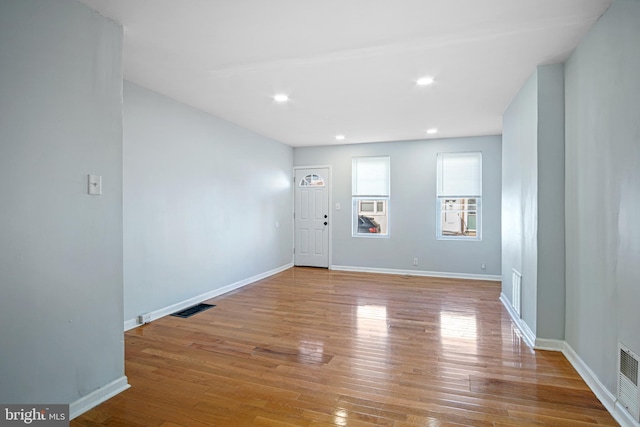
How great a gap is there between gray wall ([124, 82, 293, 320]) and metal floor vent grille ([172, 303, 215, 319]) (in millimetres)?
157

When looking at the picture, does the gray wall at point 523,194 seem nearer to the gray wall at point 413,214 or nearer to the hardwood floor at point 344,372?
the hardwood floor at point 344,372

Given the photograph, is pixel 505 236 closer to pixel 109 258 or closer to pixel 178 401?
pixel 178 401

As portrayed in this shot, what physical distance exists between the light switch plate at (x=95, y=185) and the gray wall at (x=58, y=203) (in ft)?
0.10

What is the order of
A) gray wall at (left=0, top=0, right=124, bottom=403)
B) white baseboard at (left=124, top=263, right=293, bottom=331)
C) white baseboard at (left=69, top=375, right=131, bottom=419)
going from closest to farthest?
gray wall at (left=0, top=0, right=124, bottom=403) → white baseboard at (left=69, top=375, right=131, bottom=419) → white baseboard at (left=124, top=263, right=293, bottom=331)

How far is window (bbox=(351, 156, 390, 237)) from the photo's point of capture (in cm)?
669

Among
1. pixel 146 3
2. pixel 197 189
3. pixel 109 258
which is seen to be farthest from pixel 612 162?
pixel 197 189

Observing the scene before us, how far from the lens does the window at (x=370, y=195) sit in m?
6.69

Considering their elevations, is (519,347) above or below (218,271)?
below

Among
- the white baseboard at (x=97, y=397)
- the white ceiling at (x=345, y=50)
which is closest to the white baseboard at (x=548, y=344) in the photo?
the white ceiling at (x=345, y=50)

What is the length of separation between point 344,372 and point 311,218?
4761mm

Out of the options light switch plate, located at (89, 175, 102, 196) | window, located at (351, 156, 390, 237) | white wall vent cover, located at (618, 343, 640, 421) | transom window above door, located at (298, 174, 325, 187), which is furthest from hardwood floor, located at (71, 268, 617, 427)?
transom window above door, located at (298, 174, 325, 187)

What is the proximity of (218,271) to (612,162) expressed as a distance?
Result: 4596 mm

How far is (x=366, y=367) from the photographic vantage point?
2662 mm

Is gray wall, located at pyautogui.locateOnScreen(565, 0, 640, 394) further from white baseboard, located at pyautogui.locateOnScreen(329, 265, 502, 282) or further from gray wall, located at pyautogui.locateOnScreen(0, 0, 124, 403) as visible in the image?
gray wall, located at pyautogui.locateOnScreen(0, 0, 124, 403)
